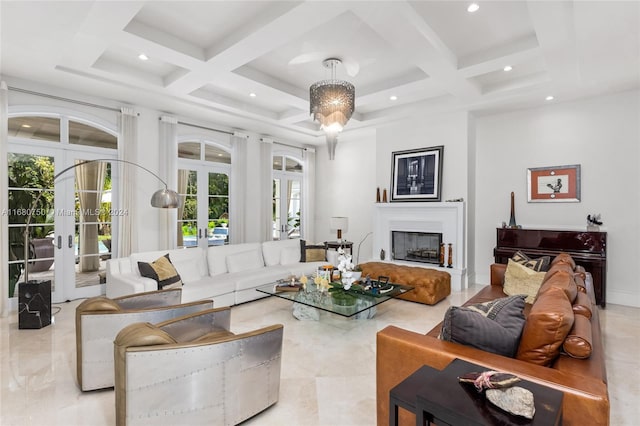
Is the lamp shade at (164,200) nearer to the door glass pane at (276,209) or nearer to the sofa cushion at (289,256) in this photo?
the sofa cushion at (289,256)

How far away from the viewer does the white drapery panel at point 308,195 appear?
7.96 m

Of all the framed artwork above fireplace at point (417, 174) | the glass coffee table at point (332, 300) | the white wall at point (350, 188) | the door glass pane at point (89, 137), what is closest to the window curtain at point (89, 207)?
the door glass pane at point (89, 137)

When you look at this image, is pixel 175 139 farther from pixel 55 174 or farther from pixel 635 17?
pixel 635 17

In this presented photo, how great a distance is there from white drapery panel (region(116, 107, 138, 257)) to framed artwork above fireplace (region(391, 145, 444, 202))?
172 inches

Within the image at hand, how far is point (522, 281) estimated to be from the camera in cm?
366

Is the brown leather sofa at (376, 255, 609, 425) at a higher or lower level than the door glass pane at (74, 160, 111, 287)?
lower

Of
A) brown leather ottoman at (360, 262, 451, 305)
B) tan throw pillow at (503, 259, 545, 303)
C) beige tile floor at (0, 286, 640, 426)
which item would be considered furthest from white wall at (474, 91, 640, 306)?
tan throw pillow at (503, 259, 545, 303)

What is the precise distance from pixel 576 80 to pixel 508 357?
413 cm

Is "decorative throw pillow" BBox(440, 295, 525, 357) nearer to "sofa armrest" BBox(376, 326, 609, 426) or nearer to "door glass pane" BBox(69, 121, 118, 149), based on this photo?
"sofa armrest" BBox(376, 326, 609, 426)

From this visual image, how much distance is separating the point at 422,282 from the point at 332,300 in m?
1.50

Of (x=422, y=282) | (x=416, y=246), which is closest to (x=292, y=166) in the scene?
(x=416, y=246)

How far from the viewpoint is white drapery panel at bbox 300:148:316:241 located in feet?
26.1

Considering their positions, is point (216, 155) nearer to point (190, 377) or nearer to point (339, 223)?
point (339, 223)

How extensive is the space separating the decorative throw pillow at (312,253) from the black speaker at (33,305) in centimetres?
353
